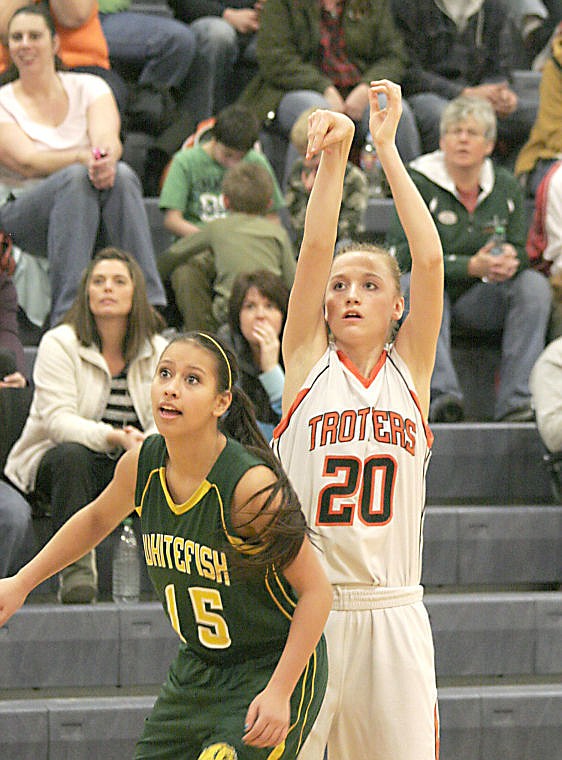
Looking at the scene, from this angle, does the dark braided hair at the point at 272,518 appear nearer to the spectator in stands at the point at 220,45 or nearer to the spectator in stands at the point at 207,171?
the spectator in stands at the point at 207,171

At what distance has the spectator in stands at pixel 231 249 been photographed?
562 cm

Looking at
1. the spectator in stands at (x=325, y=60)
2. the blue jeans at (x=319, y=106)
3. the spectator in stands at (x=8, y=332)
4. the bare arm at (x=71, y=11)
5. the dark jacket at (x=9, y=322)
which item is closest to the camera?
the spectator in stands at (x=8, y=332)

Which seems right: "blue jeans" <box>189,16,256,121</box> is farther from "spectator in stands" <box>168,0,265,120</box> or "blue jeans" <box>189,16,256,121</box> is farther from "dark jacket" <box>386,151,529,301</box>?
"dark jacket" <box>386,151,529,301</box>

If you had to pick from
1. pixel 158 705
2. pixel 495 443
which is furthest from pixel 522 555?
pixel 158 705

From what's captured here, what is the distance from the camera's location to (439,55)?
742cm

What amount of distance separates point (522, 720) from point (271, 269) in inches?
80.8

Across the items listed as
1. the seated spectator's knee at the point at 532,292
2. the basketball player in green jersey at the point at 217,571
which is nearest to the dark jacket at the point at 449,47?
the seated spectator's knee at the point at 532,292

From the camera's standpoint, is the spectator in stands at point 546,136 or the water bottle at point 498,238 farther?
the spectator in stands at point 546,136

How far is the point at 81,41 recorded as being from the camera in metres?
6.54

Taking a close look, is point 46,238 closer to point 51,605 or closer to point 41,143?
point 41,143

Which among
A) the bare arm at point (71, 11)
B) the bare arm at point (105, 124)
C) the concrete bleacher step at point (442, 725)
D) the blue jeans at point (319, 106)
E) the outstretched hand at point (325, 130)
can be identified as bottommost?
the concrete bleacher step at point (442, 725)

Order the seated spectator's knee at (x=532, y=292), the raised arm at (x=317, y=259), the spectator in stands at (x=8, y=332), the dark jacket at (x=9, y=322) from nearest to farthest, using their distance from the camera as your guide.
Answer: the raised arm at (x=317, y=259) → the spectator in stands at (x=8, y=332) → the dark jacket at (x=9, y=322) → the seated spectator's knee at (x=532, y=292)

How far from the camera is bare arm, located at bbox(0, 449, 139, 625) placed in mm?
2920

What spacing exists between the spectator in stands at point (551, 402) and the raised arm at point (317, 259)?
6.69 ft
